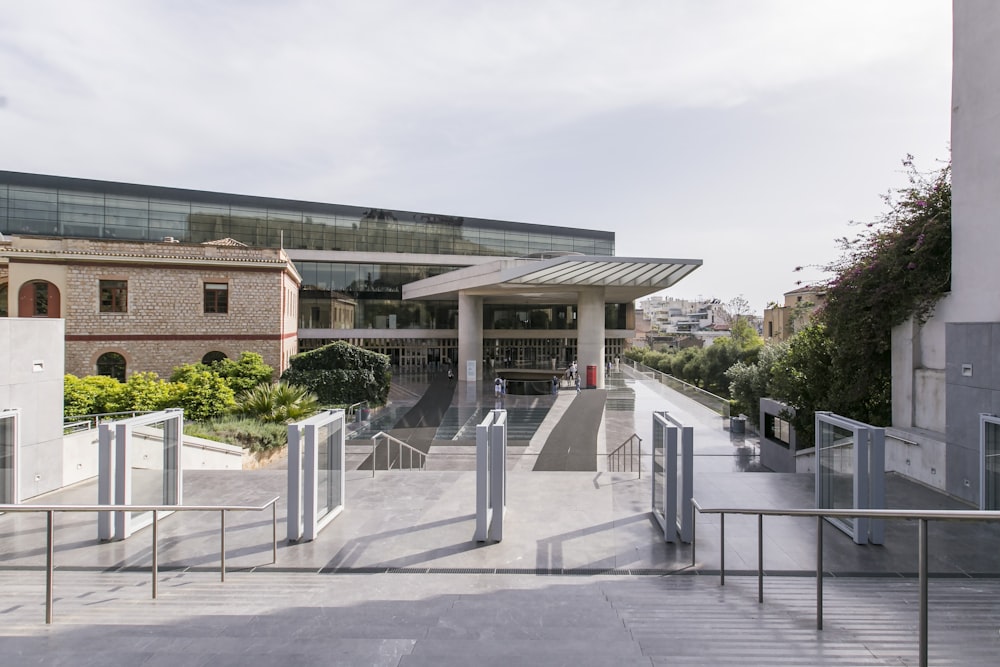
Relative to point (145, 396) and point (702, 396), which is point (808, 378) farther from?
point (145, 396)

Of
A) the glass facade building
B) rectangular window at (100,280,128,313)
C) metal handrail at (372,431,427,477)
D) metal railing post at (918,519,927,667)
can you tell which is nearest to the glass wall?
the glass facade building

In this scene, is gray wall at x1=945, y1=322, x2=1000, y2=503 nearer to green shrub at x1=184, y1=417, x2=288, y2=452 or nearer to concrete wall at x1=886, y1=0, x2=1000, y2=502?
concrete wall at x1=886, y1=0, x2=1000, y2=502

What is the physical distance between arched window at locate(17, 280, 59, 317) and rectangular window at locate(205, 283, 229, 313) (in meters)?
5.16

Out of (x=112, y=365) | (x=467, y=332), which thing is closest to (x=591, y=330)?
(x=467, y=332)

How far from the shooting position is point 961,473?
870 centimetres

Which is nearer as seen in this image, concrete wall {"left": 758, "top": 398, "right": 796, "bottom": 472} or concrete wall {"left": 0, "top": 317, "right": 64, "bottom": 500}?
concrete wall {"left": 0, "top": 317, "right": 64, "bottom": 500}

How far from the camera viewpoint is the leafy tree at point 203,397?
16391 millimetres

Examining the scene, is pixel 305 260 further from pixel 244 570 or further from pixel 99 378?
pixel 244 570

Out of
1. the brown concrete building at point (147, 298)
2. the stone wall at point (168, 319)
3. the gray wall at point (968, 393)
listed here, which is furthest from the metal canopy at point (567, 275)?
the gray wall at point (968, 393)

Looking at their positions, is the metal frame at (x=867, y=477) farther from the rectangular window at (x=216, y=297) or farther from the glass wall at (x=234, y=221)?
the glass wall at (x=234, y=221)

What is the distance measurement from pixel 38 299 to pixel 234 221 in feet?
77.0

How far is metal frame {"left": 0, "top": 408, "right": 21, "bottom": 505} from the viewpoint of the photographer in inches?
328

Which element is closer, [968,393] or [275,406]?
[968,393]

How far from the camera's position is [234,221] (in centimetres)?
4312
